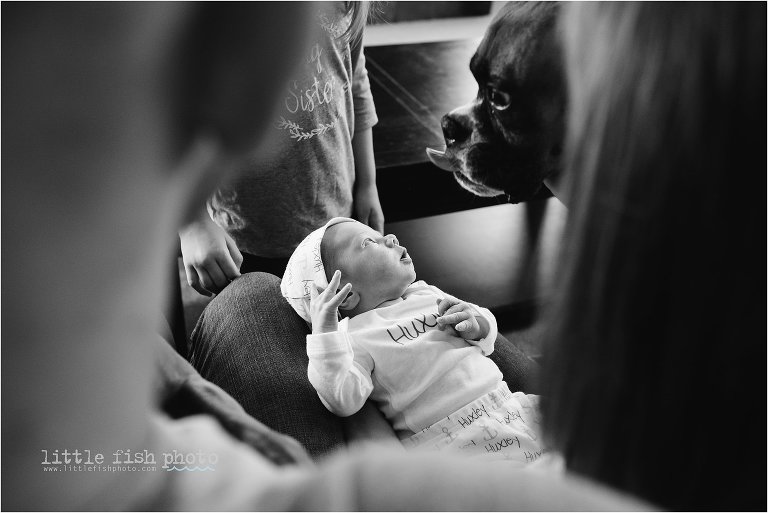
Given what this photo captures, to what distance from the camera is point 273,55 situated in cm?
24

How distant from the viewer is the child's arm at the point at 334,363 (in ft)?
3.46

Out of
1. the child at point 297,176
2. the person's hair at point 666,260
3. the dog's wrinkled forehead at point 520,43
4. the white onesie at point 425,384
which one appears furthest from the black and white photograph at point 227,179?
the child at point 297,176

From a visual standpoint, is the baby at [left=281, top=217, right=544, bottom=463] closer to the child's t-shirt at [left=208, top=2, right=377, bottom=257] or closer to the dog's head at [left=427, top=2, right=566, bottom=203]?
the child's t-shirt at [left=208, top=2, right=377, bottom=257]

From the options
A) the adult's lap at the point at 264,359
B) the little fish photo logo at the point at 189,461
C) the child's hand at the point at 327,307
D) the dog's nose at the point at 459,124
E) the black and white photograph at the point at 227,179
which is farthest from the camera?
the child's hand at the point at 327,307

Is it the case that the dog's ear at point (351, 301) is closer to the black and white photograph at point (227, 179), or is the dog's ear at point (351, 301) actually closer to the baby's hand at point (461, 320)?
the baby's hand at point (461, 320)

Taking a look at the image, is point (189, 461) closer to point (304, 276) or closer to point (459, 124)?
point (459, 124)

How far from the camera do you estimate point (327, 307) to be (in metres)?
1.14

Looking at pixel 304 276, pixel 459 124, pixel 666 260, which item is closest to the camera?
pixel 666 260

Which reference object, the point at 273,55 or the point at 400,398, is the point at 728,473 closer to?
the point at 273,55

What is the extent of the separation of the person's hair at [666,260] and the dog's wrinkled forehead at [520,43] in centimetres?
30

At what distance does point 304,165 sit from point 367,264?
10.0 inches

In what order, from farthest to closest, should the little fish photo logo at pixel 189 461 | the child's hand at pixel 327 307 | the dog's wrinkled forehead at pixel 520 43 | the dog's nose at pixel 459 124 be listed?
the child's hand at pixel 327 307
the dog's nose at pixel 459 124
the dog's wrinkled forehead at pixel 520 43
the little fish photo logo at pixel 189 461

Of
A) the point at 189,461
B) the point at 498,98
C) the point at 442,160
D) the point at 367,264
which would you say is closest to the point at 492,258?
the point at 367,264

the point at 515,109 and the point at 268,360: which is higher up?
the point at 515,109
